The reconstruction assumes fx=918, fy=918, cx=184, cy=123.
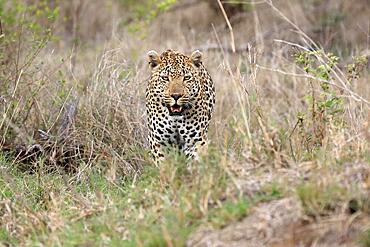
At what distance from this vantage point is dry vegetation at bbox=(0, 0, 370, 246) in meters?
5.72

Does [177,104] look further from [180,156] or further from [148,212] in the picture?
[148,212]

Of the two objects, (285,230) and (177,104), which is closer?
(285,230)

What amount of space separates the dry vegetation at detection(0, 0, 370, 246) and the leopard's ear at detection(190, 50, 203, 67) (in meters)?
0.31

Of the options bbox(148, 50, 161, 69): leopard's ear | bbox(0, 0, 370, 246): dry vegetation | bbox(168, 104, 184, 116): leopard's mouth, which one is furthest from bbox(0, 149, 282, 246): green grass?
bbox(148, 50, 161, 69): leopard's ear

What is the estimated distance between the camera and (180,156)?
6.57 metres

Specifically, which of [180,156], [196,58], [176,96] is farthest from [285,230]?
[196,58]

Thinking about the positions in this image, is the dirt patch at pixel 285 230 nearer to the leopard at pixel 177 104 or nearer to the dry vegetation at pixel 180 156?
the dry vegetation at pixel 180 156

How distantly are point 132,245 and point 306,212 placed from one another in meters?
1.11

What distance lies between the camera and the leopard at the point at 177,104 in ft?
27.5

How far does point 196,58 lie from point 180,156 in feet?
7.28

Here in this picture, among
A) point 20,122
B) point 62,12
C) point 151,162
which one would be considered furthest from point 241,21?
point 151,162

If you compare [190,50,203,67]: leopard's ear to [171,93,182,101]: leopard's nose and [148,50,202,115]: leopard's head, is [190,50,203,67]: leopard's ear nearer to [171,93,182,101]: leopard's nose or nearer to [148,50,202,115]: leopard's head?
[148,50,202,115]: leopard's head

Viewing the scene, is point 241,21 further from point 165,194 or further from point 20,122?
point 165,194

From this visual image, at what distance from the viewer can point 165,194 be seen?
21.0 feet
